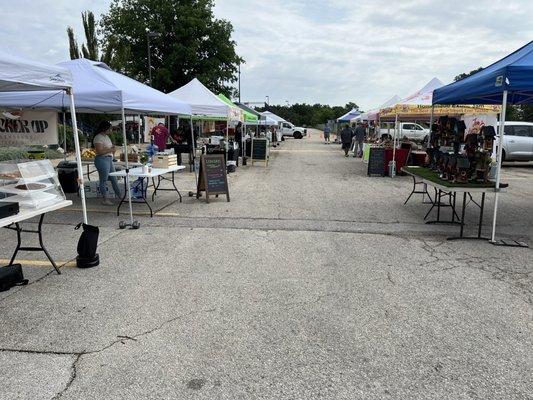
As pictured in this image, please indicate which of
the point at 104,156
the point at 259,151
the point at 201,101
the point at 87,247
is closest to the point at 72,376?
the point at 87,247

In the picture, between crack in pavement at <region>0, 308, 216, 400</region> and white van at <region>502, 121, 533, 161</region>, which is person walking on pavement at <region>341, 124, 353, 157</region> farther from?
crack in pavement at <region>0, 308, 216, 400</region>

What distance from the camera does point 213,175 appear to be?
980 cm

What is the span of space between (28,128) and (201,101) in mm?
6917

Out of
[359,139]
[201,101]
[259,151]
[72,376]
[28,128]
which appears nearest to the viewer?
[72,376]

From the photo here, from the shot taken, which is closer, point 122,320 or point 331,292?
point 122,320

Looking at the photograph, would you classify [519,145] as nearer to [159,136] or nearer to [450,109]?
[450,109]

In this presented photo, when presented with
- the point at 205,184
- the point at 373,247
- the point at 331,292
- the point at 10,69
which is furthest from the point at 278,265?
the point at 205,184

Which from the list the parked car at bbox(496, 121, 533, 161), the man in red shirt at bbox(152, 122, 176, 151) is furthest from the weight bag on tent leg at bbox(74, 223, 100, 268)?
the parked car at bbox(496, 121, 533, 161)

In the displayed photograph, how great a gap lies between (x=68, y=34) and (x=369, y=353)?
1267 inches

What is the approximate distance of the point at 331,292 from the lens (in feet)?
15.1

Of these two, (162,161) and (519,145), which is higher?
(162,161)

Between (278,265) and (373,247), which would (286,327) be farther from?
(373,247)

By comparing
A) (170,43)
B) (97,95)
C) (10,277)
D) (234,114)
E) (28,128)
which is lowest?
(10,277)

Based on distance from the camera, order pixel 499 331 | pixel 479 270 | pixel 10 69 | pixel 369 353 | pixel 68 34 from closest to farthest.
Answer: pixel 369 353, pixel 499 331, pixel 10 69, pixel 479 270, pixel 68 34
